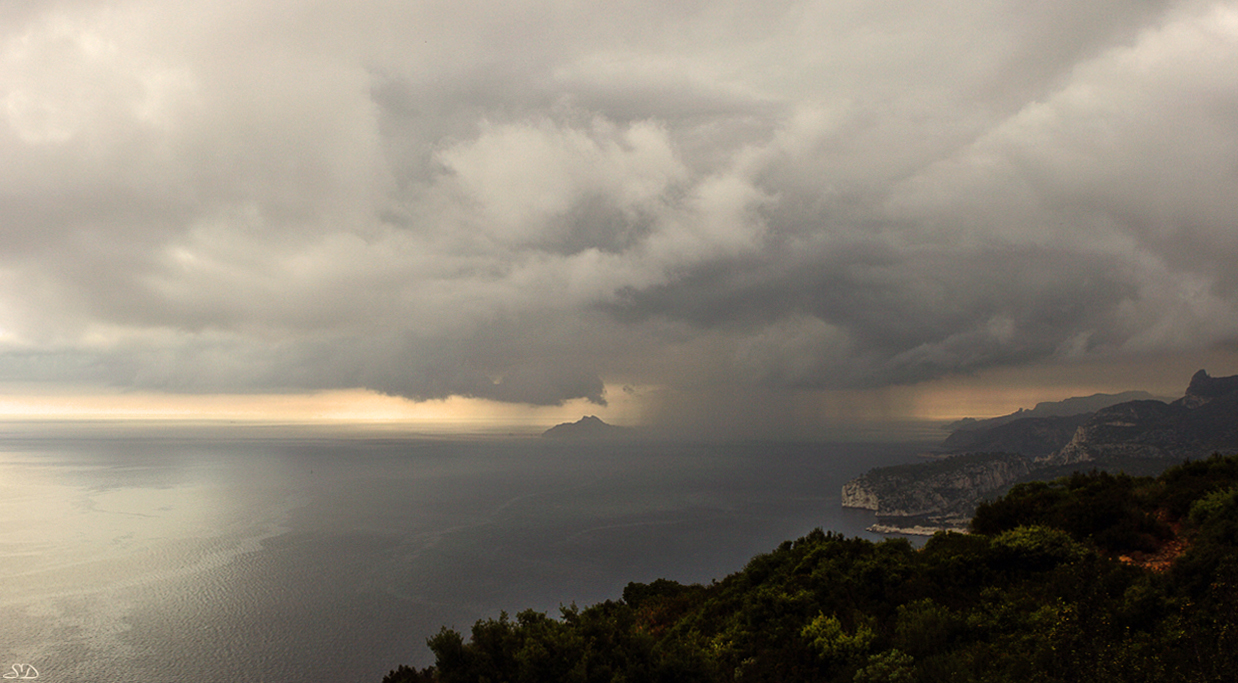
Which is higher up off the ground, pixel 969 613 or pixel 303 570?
pixel 969 613

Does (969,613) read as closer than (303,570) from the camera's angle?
Yes

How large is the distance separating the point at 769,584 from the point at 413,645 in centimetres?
6307

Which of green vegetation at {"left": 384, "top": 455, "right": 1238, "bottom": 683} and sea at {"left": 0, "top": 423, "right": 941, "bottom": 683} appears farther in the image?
sea at {"left": 0, "top": 423, "right": 941, "bottom": 683}

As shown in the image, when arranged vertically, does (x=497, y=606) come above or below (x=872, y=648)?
below

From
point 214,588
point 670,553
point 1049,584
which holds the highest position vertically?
point 1049,584

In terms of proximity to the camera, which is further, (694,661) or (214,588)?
(214,588)

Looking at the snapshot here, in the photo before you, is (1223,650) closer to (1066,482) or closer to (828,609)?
(828,609)

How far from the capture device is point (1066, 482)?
1318 inches

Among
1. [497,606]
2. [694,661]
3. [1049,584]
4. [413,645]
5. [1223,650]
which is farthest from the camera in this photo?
[497,606]

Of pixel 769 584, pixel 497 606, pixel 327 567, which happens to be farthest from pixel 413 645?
pixel 769 584

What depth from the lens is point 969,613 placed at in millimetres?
19719

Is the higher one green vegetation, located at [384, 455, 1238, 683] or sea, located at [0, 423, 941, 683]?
green vegetation, located at [384, 455, 1238, 683]

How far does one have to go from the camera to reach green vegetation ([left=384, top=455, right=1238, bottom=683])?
468 inches

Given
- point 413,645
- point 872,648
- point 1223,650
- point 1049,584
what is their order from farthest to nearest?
point 413,645 < point 1049,584 < point 872,648 < point 1223,650
